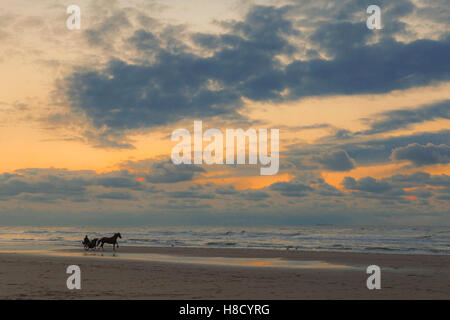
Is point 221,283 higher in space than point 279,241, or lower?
higher

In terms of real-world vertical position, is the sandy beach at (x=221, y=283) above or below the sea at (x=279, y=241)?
above

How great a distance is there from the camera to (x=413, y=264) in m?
27.3

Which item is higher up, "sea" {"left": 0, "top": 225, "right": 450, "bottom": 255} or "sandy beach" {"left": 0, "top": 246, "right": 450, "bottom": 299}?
"sandy beach" {"left": 0, "top": 246, "right": 450, "bottom": 299}

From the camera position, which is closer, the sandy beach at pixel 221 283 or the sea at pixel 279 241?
the sandy beach at pixel 221 283

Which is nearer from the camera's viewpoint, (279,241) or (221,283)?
(221,283)

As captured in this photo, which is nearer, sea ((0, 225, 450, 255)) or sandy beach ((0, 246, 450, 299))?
sandy beach ((0, 246, 450, 299))
